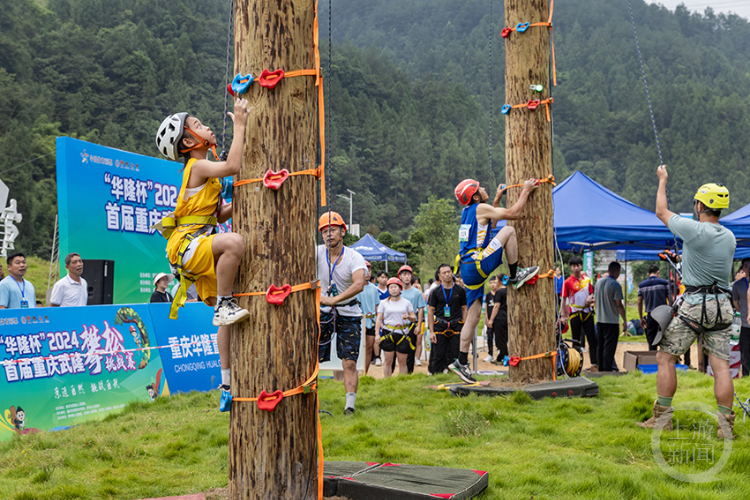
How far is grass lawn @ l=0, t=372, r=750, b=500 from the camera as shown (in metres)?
4.09

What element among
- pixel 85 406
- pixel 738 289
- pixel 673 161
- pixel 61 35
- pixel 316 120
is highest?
pixel 61 35

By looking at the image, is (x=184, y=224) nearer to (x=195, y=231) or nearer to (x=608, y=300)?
(x=195, y=231)

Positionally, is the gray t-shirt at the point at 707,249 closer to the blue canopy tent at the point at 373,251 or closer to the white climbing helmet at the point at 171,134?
the white climbing helmet at the point at 171,134

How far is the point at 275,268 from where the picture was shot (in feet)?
11.7

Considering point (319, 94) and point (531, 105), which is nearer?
point (319, 94)

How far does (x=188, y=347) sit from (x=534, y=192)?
559 cm

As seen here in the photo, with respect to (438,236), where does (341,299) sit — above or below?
below

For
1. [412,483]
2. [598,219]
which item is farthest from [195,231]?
[598,219]

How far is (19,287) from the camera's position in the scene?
8.67 meters

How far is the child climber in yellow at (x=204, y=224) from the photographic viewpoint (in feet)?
11.6

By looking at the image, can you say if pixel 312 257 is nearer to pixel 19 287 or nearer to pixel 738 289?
pixel 19 287

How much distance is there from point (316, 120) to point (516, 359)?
4539 mm

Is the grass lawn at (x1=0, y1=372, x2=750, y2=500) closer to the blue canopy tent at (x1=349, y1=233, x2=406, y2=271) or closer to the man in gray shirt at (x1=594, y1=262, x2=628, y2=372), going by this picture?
the man in gray shirt at (x1=594, y1=262, x2=628, y2=372)

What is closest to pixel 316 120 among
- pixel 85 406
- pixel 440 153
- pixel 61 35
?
pixel 85 406
